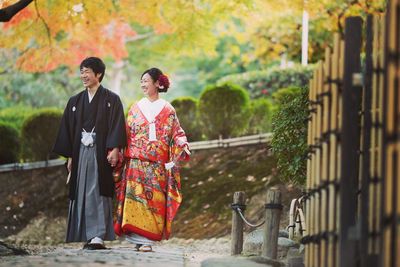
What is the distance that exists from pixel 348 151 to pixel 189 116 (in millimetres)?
11803

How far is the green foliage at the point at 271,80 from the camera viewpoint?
18625 mm

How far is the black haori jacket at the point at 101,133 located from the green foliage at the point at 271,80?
9728 millimetres

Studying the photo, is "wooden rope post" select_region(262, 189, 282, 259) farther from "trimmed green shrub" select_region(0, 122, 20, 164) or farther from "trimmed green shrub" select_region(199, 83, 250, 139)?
"trimmed green shrub" select_region(0, 122, 20, 164)

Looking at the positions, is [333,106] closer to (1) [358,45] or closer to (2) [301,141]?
(1) [358,45]

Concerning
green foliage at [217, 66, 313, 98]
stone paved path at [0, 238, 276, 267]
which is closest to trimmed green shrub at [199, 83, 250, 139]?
green foliage at [217, 66, 313, 98]

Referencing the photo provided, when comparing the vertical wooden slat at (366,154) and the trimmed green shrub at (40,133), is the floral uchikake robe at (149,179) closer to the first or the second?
the vertical wooden slat at (366,154)

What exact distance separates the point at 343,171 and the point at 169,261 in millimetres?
3173

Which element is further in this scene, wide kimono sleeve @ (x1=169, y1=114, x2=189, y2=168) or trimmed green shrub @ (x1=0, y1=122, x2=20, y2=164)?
trimmed green shrub @ (x1=0, y1=122, x2=20, y2=164)

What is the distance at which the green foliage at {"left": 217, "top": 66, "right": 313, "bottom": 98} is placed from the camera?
61.1 feet

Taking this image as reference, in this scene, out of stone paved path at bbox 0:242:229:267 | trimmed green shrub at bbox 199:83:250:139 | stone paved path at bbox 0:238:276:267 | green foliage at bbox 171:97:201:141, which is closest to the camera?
stone paved path at bbox 0:238:276:267

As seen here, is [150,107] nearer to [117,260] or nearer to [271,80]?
[117,260]

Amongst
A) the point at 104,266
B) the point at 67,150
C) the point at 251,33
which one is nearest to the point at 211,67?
the point at 251,33

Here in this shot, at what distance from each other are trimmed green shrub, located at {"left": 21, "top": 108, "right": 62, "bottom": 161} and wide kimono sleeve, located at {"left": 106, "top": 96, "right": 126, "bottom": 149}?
7046mm

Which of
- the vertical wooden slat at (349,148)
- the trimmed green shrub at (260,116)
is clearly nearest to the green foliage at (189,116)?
the trimmed green shrub at (260,116)
